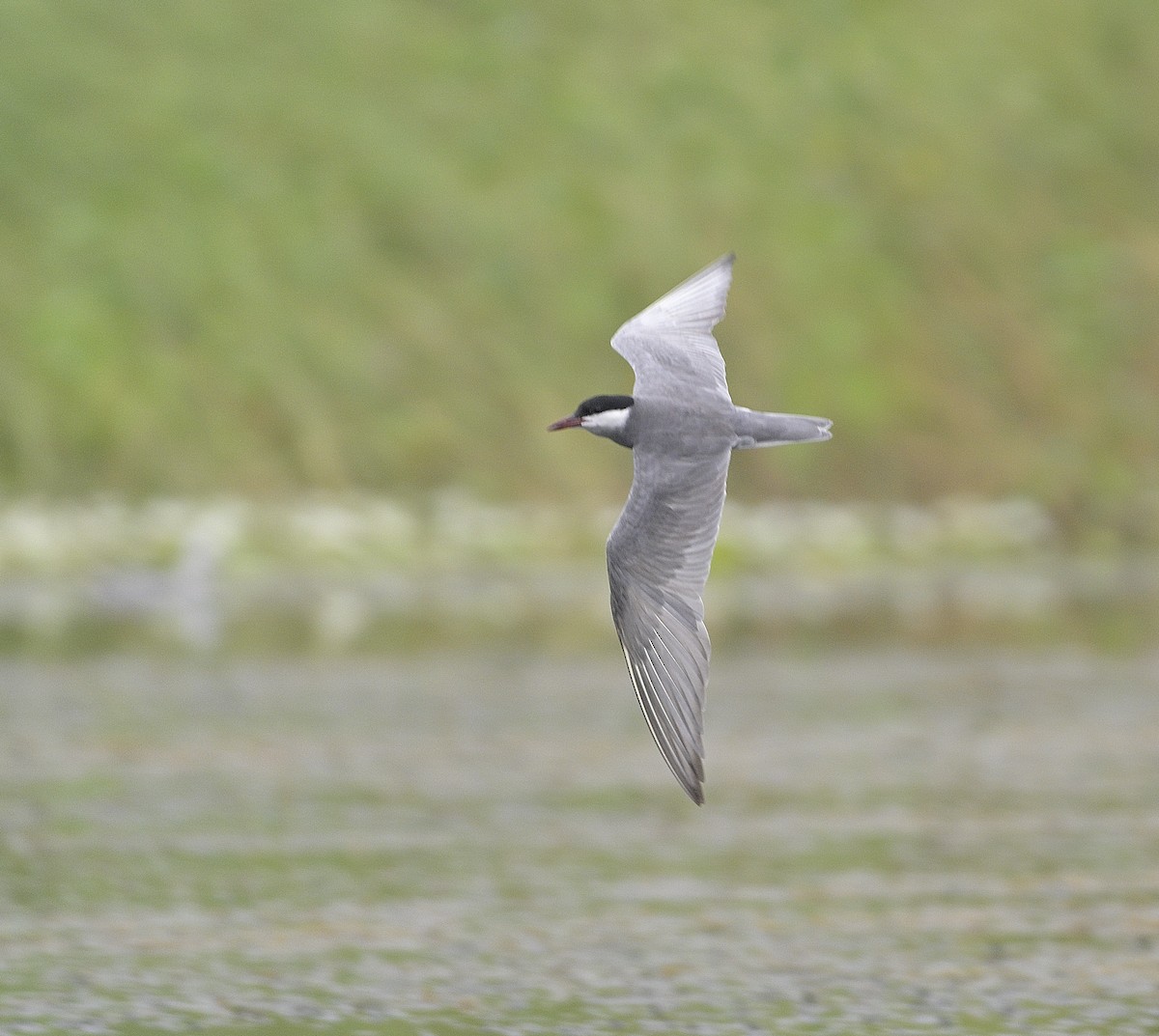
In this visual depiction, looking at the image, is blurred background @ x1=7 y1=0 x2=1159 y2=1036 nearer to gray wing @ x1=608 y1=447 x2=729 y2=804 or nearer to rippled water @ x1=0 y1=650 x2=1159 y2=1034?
rippled water @ x1=0 y1=650 x2=1159 y2=1034

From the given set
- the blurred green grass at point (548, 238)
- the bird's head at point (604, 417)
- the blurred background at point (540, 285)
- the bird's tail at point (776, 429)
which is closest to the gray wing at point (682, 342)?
the bird's head at point (604, 417)

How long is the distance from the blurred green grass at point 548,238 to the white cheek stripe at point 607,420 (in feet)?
122

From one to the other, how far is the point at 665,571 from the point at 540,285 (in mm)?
46964

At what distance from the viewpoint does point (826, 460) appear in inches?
2270

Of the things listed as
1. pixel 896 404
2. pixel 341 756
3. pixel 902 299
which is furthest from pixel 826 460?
pixel 341 756

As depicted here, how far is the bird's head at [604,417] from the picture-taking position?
9945 mm

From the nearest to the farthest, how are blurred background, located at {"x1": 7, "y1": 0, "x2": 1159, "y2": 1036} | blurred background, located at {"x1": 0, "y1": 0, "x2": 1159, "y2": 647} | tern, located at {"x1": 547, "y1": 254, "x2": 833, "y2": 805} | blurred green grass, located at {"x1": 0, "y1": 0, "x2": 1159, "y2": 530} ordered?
1. tern, located at {"x1": 547, "y1": 254, "x2": 833, "y2": 805}
2. blurred background, located at {"x1": 7, "y1": 0, "x2": 1159, "y2": 1036}
3. blurred background, located at {"x1": 0, "y1": 0, "x2": 1159, "y2": 647}
4. blurred green grass, located at {"x1": 0, "y1": 0, "x2": 1159, "y2": 530}

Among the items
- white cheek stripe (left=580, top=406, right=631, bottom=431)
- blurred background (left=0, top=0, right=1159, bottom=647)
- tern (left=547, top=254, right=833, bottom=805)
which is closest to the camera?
white cheek stripe (left=580, top=406, right=631, bottom=431)

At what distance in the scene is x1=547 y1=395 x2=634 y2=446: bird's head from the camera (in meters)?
9.95

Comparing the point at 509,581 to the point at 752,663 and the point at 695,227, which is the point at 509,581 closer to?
the point at 752,663

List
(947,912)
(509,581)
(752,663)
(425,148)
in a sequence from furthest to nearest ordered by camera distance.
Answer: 1. (425,148)
2. (509,581)
3. (752,663)
4. (947,912)

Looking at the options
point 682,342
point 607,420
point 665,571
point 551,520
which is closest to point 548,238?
point 551,520

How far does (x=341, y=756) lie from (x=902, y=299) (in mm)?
45243

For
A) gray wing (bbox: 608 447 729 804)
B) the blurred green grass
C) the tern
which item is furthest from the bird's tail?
the blurred green grass
